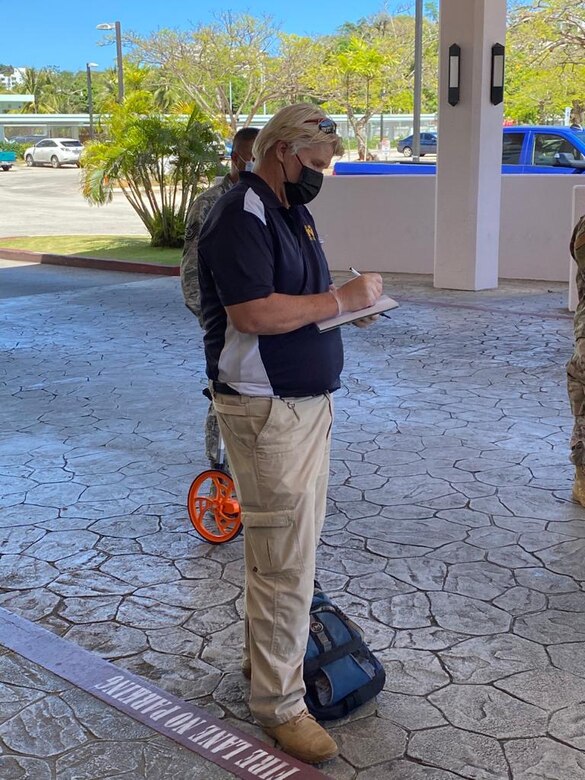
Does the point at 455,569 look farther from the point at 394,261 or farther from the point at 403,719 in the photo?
the point at 394,261

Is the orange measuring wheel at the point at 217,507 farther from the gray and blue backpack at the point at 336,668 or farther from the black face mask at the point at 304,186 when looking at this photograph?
the black face mask at the point at 304,186

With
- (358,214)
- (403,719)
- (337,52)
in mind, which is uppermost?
(337,52)

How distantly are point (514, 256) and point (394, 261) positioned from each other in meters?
1.75

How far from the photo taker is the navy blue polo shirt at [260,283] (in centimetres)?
276

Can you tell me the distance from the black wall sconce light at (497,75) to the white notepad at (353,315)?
9139 millimetres

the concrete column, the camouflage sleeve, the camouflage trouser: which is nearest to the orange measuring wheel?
the camouflage sleeve

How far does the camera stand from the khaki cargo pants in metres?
2.90

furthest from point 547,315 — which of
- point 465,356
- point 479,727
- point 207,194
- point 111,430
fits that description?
point 479,727

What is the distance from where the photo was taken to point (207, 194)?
15.6 feet

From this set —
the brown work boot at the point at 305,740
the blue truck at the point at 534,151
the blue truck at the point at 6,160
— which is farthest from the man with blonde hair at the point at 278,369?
the blue truck at the point at 6,160

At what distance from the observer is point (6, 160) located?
1890 inches

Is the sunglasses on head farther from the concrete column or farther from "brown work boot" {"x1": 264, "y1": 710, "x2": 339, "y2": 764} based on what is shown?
the concrete column

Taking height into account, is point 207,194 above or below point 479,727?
above

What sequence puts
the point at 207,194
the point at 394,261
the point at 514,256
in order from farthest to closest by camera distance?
the point at 394,261, the point at 514,256, the point at 207,194
